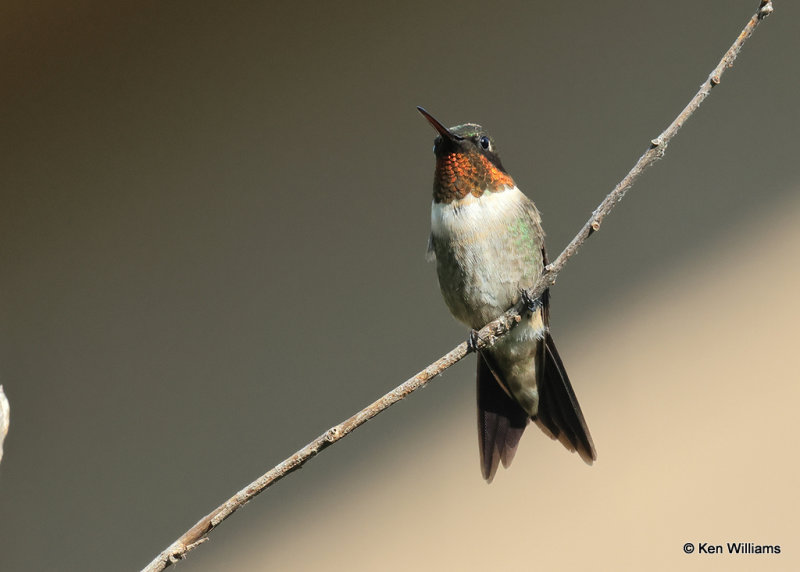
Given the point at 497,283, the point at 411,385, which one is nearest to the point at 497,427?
the point at 497,283

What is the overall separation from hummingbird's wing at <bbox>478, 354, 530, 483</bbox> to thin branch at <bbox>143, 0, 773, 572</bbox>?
0.60m

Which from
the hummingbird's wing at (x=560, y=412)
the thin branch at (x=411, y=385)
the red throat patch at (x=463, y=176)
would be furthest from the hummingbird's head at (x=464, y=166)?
the thin branch at (x=411, y=385)

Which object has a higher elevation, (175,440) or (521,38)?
(521,38)

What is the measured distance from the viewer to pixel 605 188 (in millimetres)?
2742

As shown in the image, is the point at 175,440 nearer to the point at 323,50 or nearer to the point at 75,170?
the point at 75,170

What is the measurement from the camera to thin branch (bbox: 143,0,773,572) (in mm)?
1034

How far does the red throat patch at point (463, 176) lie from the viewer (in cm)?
197

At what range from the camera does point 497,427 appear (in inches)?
81.6

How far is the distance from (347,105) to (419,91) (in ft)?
0.78

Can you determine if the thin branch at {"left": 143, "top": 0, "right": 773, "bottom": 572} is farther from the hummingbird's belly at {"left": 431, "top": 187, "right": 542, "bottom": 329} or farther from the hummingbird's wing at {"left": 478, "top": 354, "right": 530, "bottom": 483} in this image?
the hummingbird's wing at {"left": 478, "top": 354, "right": 530, "bottom": 483}

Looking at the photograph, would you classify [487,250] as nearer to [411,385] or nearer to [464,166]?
[464,166]

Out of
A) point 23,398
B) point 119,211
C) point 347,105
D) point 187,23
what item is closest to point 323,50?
point 347,105

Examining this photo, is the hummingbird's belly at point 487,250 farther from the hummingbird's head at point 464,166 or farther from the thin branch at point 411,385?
the thin branch at point 411,385

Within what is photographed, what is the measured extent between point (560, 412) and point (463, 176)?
1.83 feet
